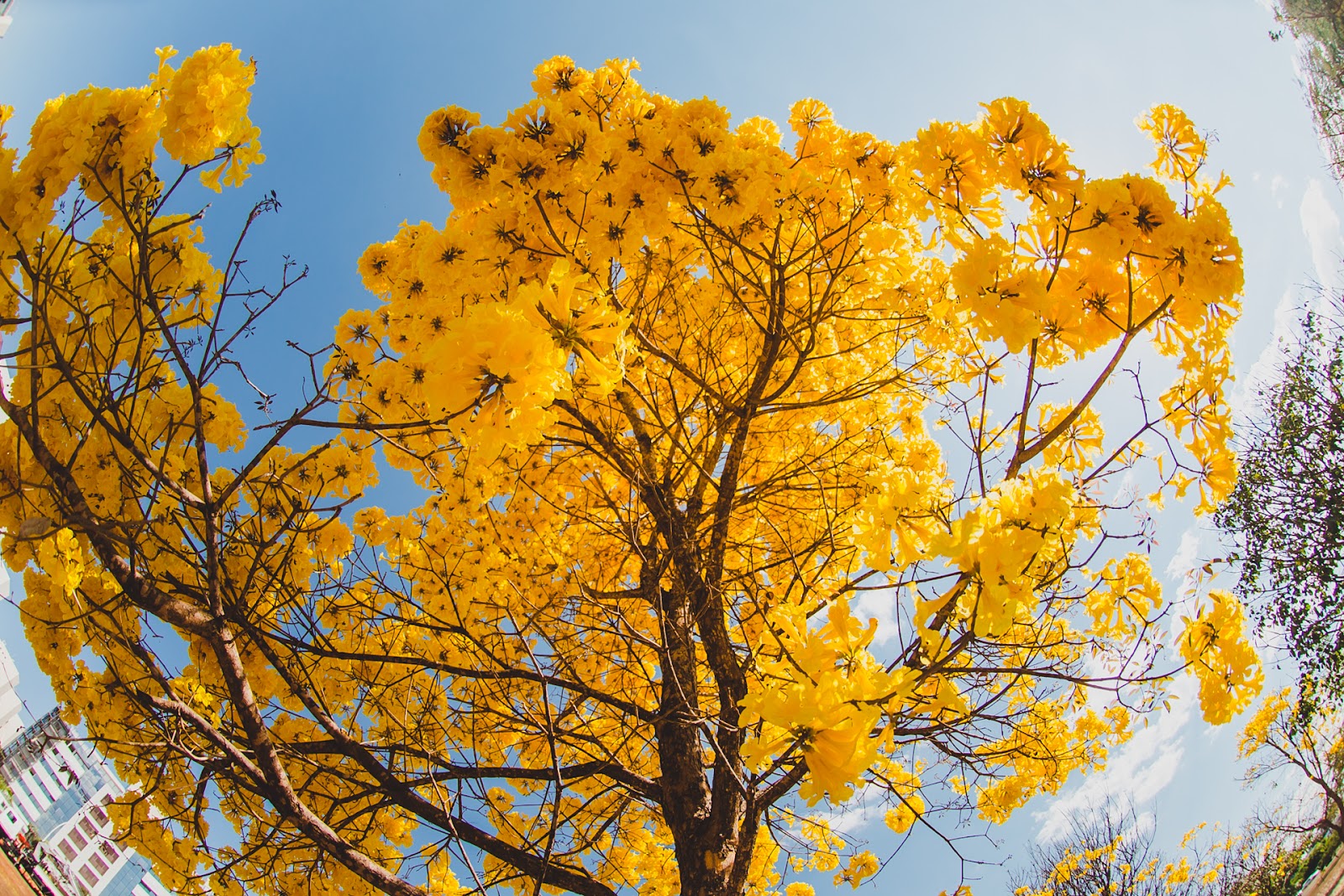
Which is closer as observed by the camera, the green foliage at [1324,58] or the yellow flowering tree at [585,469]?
the yellow flowering tree at [585,469]

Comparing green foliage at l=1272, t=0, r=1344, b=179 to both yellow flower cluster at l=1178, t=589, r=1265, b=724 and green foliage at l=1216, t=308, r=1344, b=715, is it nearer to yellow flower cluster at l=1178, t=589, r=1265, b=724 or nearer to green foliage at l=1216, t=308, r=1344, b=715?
green foliage at l=1216, t=308, r=1344, b=715

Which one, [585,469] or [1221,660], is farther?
[585,469]

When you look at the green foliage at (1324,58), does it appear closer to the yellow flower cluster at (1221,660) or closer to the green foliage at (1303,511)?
the green foliage at (1303,511)

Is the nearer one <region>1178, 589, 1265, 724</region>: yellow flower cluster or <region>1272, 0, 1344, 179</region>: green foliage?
<region>1178, 589, 1265, 724</region>: yellow flower cluster

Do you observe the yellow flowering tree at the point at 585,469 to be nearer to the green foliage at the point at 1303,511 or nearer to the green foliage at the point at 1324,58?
the green foliage at the point at 1303,511

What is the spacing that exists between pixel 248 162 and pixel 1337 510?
17257mm

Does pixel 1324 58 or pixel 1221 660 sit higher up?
pixel 1324 58

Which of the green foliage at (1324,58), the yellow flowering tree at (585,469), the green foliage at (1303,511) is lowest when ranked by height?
the yellow flowering tree at (585,469)

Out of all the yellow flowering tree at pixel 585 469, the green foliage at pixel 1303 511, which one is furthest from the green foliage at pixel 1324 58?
the yellow flowering tree at pixel 585 469

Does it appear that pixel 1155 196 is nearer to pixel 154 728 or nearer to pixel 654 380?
pixel 654 380

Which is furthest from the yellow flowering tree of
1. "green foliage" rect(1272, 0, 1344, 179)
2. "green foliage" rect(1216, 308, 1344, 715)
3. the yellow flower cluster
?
"green foliage" rect(1272, 0, 1344, 179)

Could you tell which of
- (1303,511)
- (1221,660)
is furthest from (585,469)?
(1303,511)

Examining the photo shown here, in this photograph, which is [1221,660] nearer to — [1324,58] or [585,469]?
[585,469]

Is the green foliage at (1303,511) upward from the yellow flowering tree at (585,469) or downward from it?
upward
